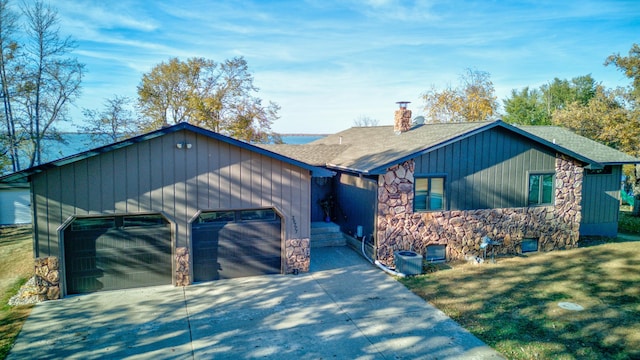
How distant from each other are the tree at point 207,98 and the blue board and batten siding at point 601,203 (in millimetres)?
19879

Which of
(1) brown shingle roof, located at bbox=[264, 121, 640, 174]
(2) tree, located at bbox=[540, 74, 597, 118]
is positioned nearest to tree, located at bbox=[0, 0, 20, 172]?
(1) brown shingle roof, located at bbox=[264, 121, 640, 174]

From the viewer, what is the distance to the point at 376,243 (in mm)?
11125

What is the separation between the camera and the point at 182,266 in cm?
948

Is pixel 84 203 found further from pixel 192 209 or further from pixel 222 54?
pixel 222 54

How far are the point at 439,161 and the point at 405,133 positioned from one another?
10.3 ft

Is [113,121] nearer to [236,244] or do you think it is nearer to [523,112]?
[236,244]

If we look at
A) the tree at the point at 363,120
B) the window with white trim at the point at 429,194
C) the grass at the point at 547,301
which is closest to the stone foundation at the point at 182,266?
the grass at the point at 547,301

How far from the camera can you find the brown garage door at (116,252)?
29.0ft

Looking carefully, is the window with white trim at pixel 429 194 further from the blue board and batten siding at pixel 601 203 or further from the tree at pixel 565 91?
the tree at pixel 565 91

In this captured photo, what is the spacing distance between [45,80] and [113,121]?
7.35 meters

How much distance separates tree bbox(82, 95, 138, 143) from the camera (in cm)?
2716

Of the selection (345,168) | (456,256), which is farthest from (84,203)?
(456,256)

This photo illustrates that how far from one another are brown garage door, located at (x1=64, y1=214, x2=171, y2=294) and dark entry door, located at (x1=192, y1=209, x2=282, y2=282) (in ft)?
2.58

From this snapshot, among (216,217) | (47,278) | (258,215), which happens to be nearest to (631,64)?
(258,215)
